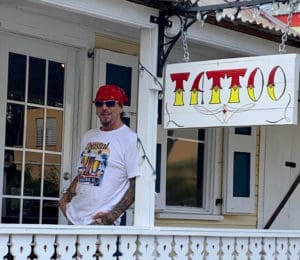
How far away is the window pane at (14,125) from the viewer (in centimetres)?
748

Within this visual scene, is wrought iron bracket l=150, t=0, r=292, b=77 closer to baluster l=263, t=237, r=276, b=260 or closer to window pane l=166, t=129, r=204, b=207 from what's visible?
baluster l=263, t=237, r=276, b=260

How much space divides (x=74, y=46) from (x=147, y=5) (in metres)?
1.22

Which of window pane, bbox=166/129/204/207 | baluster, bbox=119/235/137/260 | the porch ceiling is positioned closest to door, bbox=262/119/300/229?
window pane, bbox=166/129/204/207

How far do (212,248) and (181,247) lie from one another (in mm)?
409

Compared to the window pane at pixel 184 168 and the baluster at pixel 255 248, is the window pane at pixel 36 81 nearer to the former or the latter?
the window pane at pixel 184 168

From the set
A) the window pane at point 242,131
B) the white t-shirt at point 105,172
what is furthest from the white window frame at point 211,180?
the white t-shirt at point 105,172

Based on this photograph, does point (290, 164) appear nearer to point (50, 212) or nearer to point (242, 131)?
point (242, 131)

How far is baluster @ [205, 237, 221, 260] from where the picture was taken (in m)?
7.25

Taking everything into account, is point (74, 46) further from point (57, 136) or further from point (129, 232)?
point (129, 232)

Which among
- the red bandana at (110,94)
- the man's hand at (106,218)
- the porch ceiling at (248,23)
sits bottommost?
the man's hand at (106,218)

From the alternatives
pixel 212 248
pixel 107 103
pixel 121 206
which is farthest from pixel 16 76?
pixel 212 248

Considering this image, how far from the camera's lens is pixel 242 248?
7621 millimetres

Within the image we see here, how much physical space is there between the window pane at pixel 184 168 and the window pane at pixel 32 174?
1827 mm

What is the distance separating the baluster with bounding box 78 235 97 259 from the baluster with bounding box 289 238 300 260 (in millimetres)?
2678
